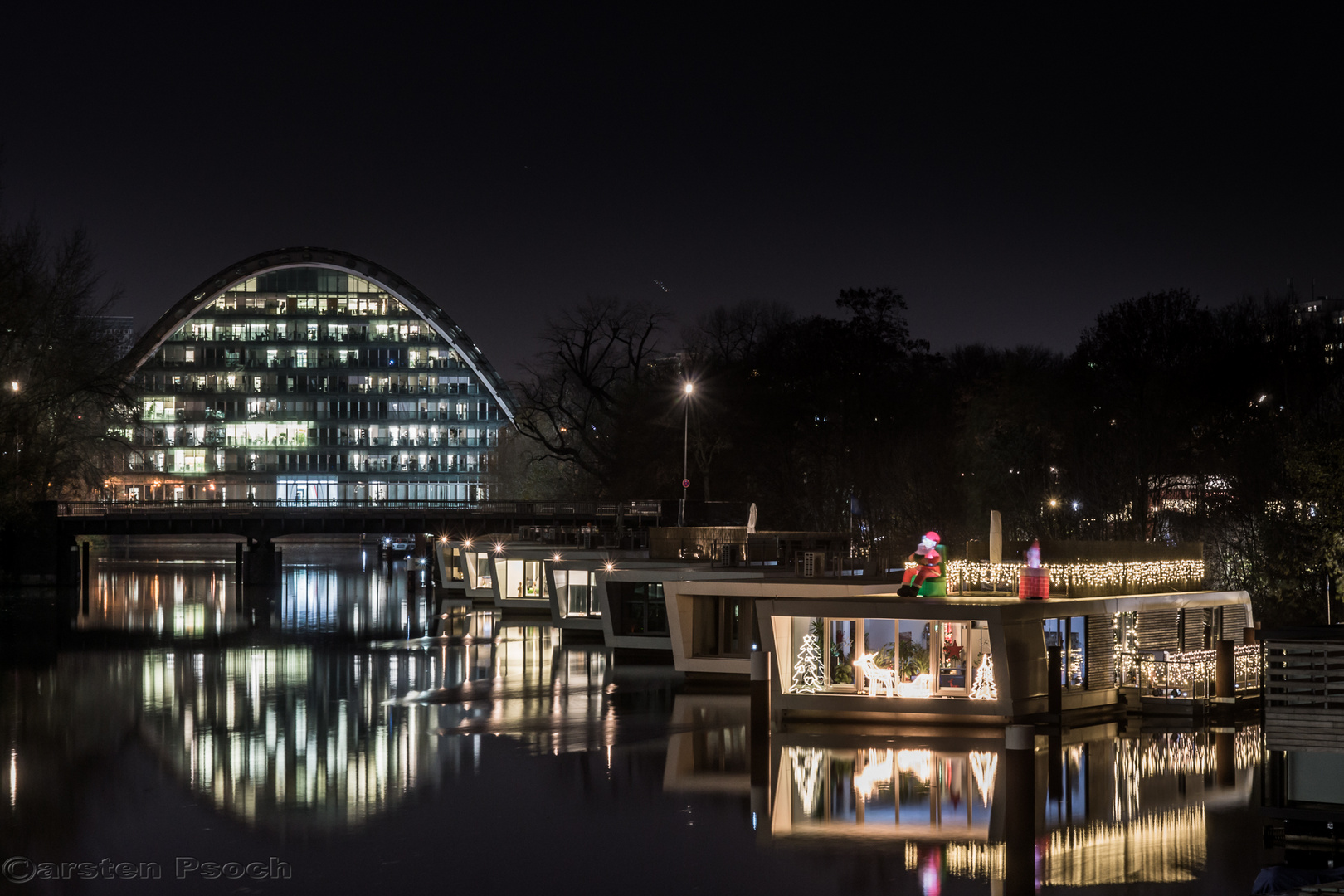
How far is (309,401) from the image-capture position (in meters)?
148

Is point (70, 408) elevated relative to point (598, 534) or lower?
elevated

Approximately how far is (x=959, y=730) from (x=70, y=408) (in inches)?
1806

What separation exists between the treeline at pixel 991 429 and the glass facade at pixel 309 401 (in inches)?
2383

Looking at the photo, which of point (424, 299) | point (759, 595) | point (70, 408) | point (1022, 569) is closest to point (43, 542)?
point (70, 408)

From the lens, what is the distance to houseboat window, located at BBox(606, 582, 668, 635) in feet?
140

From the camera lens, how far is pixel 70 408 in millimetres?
61156

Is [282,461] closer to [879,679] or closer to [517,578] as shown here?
[517,578]

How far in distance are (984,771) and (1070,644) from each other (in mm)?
6306

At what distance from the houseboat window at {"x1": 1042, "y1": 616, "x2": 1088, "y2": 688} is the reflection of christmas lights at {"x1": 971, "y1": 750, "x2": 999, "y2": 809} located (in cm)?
420

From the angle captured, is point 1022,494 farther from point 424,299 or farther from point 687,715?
point 424,299

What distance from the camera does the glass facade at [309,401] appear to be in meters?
146

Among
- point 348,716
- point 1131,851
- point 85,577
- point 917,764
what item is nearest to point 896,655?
point 917,764

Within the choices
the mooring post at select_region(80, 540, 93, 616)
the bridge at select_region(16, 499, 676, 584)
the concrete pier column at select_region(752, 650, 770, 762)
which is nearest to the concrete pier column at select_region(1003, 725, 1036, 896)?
the concrete pier column at select_region(752, 650, 770, 762)

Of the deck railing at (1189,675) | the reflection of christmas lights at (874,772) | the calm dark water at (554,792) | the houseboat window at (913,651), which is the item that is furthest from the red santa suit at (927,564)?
the deck railing at (1189,675)
